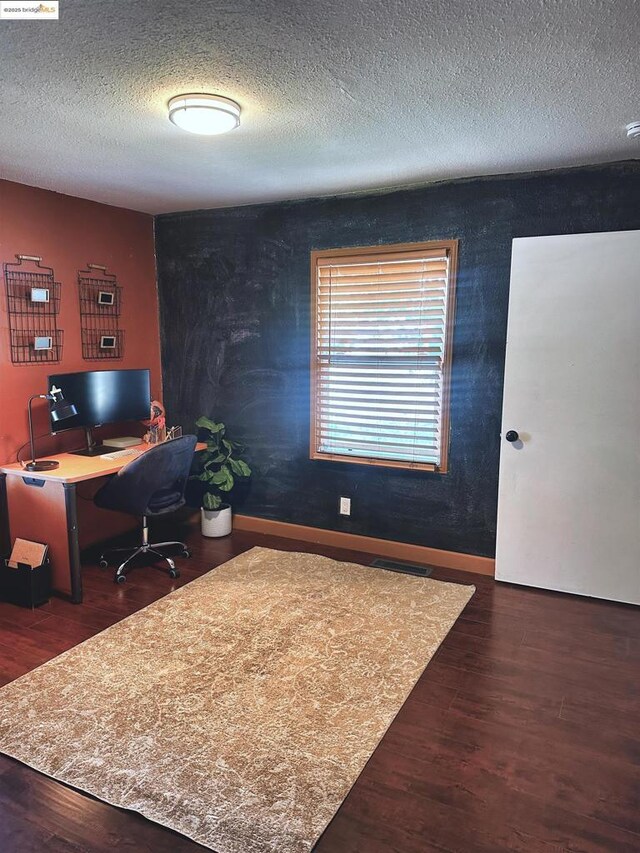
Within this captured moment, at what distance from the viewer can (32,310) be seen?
3.58 meters

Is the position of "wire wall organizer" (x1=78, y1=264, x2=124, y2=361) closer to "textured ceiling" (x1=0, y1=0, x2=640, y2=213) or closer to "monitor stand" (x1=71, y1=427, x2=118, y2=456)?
"monitor stand" (x1=71, y1=427, x2=118, y2=456)

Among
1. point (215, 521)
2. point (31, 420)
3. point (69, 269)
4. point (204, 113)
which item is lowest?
point (215, 521)

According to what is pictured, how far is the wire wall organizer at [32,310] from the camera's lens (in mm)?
3469

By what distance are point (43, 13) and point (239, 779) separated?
7.87ft

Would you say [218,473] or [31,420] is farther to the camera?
[218,473]

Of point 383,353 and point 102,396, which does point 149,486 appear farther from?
point 383,353

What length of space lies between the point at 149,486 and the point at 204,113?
6.72 ft

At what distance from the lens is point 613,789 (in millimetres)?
1909

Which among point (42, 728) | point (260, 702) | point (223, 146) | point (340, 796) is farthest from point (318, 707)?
point (223, 146)

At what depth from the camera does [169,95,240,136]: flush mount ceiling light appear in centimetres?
221

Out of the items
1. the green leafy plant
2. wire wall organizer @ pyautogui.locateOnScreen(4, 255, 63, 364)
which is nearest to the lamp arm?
wire wall organizer @ pyautogui.locateOnScreen(4, 255, 63, 364)

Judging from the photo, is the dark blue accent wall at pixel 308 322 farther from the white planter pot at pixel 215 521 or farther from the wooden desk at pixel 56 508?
the wooden desk at pixel 56 508

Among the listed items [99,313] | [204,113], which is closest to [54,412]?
[99,313]

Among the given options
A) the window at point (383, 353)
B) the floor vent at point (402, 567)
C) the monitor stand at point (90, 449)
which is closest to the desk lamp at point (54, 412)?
the monitor stand at point (90, 449)
